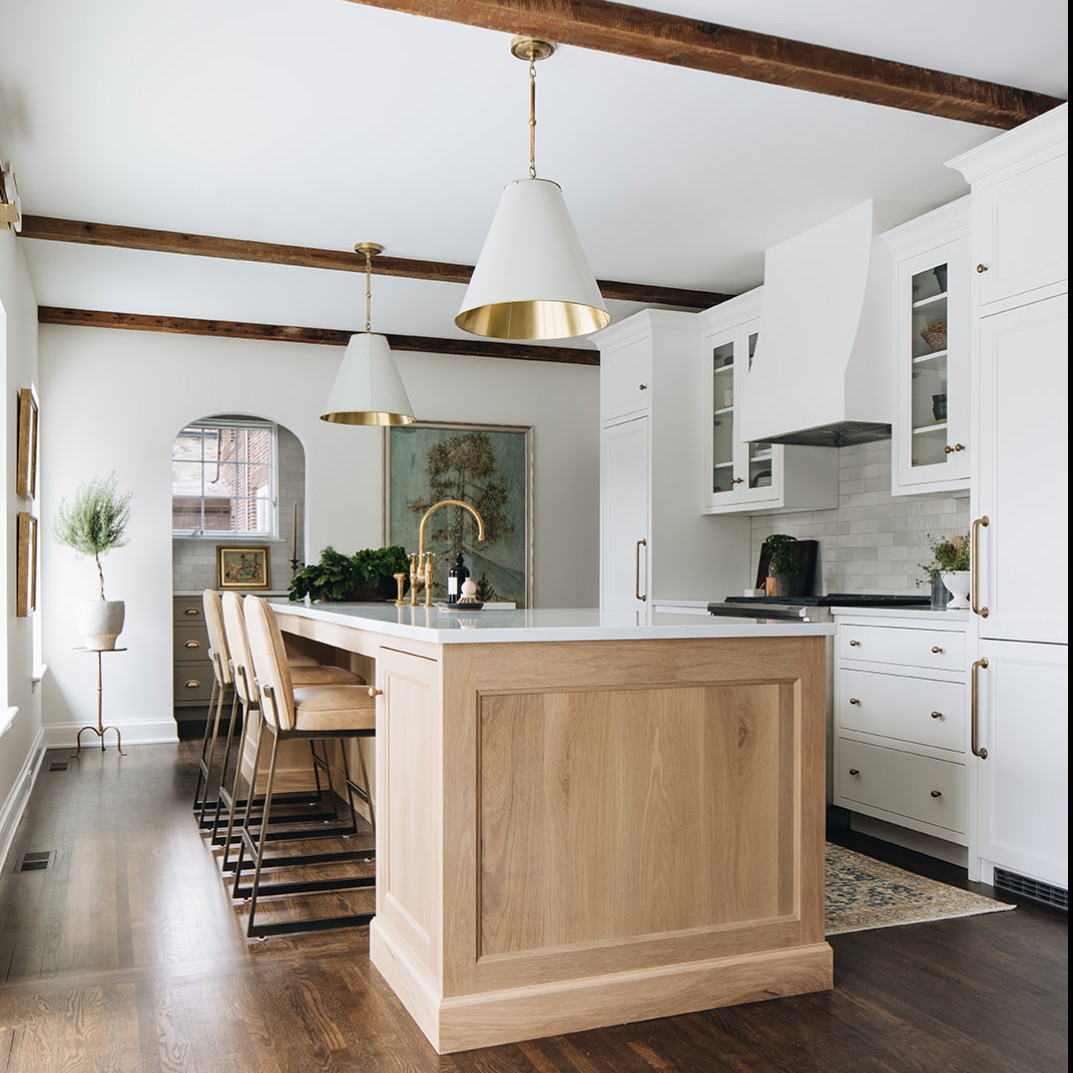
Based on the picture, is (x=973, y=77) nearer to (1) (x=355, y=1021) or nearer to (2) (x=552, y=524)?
(1) (x=355, y=1021)

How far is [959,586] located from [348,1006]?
8.65 feet

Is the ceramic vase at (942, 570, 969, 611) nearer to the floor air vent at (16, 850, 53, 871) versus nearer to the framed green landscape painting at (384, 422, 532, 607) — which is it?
the floor air vent at (16, 850, 53, 871)

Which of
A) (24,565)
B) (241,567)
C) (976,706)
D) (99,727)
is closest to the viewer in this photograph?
(976,706)

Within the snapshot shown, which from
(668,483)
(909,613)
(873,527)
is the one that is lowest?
(909,613)

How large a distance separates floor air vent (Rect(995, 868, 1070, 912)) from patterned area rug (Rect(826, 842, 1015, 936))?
11cm

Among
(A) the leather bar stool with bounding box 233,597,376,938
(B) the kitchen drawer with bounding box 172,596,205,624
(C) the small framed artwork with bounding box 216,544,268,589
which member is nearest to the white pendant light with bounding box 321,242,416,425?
(A) the leather bar stool with bounding box 233,597,376,938

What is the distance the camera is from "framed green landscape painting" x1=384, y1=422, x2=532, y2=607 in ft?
24.5

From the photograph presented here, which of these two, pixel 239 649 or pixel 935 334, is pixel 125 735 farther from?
pixel 935 334

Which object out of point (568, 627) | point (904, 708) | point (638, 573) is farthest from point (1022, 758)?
point (638, 573)

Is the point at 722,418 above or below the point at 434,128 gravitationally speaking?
below

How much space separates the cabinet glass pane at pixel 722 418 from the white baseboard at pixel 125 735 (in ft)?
12.1

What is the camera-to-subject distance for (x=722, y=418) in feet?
20.0

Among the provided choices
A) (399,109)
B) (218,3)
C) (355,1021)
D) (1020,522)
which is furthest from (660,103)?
(355,1021)

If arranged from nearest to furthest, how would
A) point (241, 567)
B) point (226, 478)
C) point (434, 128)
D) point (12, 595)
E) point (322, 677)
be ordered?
point (434, 128)
point (322, 677)
point (12, 595)
point (241, 567)
point (226, 478)
